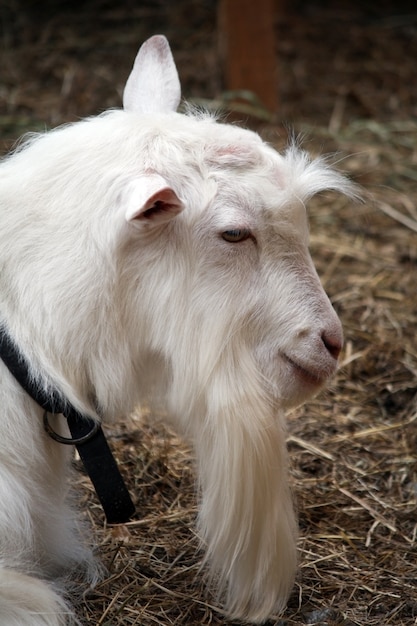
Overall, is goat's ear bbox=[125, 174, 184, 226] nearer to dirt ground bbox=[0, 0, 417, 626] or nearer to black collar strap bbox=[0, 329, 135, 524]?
black collar strap bbox=[0, 329, 135, 524]

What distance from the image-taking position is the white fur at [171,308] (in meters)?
2.50

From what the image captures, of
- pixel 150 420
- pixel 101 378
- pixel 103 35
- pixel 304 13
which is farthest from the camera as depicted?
pixel 304 13

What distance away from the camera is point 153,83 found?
2.97 meters

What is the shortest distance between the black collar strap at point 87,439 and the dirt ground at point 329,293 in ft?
1.13

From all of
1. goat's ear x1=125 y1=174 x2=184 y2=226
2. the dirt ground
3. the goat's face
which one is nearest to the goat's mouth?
the goat's face

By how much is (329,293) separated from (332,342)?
2.34m

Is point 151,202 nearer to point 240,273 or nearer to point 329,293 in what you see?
point 240,273

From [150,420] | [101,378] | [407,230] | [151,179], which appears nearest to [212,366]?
[101,378]

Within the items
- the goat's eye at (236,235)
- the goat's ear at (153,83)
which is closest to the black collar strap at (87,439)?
the goat's eye at (236,235)

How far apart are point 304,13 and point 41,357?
664cm

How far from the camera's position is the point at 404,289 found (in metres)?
5.05

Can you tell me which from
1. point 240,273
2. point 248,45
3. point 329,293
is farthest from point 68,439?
point 248,45

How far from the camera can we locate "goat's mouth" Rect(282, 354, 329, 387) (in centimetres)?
260

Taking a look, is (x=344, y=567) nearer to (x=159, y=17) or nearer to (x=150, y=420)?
(x=150, y=420)
